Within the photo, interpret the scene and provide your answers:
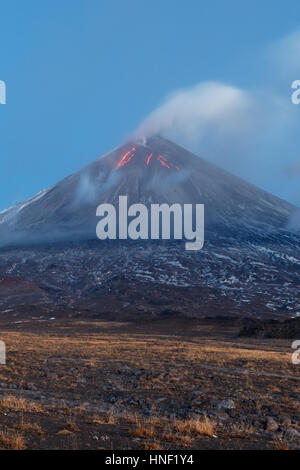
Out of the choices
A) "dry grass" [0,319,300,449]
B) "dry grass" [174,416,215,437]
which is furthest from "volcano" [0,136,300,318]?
"dry grass" [174,416,215,437]

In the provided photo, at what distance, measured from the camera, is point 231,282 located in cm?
9269

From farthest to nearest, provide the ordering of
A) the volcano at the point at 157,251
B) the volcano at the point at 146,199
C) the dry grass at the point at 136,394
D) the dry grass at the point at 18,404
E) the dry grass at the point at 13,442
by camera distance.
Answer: the volcano at the point at 146,199 < the volcano at the point at 157,251 < the dry grass at the point at 18,404 < the dry grass at the point at 136,394 < the dry grass at the point at 13,442

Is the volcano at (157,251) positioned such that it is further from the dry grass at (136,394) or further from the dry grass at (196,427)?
the dry grass at (196,427)

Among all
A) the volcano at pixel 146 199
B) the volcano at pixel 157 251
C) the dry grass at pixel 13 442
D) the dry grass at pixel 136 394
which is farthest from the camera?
the volcano at pixel 146 199

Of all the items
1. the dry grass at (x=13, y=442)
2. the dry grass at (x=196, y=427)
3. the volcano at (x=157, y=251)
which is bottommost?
the dry grass at (x=196, y=427)

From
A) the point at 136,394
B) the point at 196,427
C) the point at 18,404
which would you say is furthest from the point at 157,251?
the point at 196,427

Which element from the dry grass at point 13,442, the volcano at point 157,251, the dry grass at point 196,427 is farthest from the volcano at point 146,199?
the dry grass at point 13,442

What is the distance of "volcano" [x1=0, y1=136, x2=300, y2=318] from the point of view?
8200cm

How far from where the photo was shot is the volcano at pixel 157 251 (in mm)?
82000

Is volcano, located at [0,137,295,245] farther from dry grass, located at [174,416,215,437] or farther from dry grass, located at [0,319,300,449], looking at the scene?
dry grass, located at [174,416,215,437]
